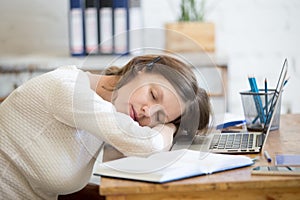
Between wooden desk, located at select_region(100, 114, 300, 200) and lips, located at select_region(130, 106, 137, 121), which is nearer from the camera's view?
wooden desk, located at select_region(100, 114, 300, 200)

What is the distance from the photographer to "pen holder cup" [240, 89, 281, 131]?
137cm

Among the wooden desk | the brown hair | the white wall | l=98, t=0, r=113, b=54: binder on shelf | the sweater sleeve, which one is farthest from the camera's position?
the white wall

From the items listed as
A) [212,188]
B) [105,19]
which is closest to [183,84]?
[212,188]

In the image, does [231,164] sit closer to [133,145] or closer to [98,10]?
[133,145]

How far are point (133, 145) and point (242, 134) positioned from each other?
1.27 feet

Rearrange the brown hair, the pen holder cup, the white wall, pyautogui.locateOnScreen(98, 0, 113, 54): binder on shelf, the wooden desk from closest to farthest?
the wooden desk
the brown hair
the pen holder cup
pyautogui.locateOnScreen(98, 0, 113, 54): binder on shelf
the white wall

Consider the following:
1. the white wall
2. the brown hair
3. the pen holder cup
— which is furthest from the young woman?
the white wall

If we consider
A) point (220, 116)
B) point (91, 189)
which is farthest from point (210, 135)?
point (91, 189)

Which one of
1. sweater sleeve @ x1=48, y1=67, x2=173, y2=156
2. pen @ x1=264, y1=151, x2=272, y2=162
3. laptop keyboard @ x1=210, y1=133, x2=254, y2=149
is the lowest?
laptop keyboard @ x1=210, y1=133, x2=254, y2=149

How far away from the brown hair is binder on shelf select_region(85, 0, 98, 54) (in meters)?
1.07

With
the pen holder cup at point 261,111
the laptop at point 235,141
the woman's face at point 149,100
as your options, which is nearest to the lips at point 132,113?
the woman's face at point 149,100

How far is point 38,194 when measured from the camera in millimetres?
1182

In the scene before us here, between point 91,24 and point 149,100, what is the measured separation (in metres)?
1.19

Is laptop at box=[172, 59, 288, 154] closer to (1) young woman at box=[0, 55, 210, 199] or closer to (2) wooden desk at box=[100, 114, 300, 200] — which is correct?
(1) young woman at box=[0, 55, 210, 199]
